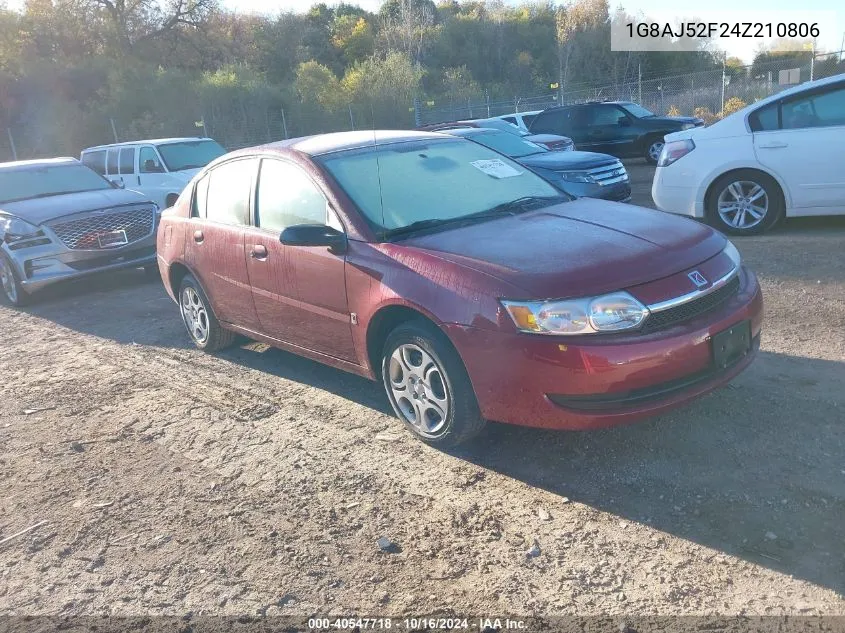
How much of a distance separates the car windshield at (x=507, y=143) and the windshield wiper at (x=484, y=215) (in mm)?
6573

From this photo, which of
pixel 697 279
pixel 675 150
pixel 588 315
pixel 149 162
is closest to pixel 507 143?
pixel 675 150

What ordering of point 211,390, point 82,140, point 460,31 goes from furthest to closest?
point 460,31 < point 82,140 < point 211,390

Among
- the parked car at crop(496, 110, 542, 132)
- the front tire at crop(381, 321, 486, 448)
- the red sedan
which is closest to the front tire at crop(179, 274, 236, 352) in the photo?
the red sedan

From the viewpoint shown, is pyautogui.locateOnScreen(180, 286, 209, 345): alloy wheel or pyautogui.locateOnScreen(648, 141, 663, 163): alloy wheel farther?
pyautogui.locateOnScreen(648, 141, 663, 163): alloy wheel

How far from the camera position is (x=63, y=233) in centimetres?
872

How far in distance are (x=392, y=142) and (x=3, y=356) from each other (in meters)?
4.33

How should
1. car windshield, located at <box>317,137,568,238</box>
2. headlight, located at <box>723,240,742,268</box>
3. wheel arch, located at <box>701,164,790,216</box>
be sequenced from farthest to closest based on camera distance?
wheel arch, located at <box>701,164,790,216</box>, car windshield, located at <box>317,137,568,238</box>, headlight, located at <box>723,240,742,268</box>

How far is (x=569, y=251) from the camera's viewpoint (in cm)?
374

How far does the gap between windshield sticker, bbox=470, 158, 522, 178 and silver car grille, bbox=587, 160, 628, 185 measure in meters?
5.34

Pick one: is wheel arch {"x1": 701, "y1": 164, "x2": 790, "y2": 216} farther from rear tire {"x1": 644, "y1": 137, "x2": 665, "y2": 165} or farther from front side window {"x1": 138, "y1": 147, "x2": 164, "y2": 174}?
rear tire {"x1": 644, "y1": 137, "x2": 665, "y2": 165}

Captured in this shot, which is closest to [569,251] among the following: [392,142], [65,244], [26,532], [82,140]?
[392,142]

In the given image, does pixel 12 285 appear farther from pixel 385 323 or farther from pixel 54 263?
pixel 385 323

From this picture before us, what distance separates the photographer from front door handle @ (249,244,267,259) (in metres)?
4.92

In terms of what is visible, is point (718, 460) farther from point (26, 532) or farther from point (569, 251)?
point (26, 532)
